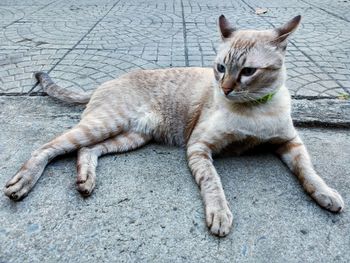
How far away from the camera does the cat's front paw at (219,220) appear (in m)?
1.94

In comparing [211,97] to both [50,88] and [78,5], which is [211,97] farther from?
[78,5]

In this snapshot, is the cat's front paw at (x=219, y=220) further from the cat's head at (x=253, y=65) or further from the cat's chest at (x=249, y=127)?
the cat's head at (x=253, y=65)

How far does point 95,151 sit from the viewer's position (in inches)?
103

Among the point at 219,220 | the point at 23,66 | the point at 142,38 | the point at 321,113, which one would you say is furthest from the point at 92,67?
the point at 219,220

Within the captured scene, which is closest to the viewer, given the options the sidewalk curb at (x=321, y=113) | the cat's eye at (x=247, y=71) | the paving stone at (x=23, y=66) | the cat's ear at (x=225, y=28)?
the cat's eye at (x=247, y=71)

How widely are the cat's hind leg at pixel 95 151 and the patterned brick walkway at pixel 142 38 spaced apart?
3.93 feet

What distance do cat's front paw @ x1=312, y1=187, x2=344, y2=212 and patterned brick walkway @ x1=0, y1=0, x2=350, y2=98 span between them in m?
1.67

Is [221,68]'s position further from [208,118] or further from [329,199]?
[329,199]

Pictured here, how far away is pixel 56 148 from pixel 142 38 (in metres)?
3.42

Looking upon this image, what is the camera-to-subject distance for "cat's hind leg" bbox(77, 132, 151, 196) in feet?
7.42

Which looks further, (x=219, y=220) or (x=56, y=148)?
(x=56, y=148)

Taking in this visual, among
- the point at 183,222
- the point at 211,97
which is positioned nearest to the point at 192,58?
the point at 211,97

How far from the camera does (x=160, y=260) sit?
5.98ft

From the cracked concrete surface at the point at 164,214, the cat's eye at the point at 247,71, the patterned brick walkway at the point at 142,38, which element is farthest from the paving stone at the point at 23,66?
the cat's eye at the point at 247,71
